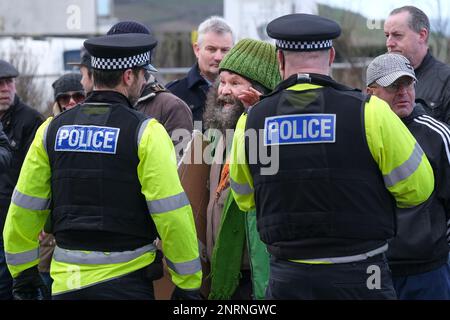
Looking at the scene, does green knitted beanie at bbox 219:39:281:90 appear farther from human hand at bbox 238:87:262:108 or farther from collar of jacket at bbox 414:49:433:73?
collar of jacket at bbox 414:49:433:73

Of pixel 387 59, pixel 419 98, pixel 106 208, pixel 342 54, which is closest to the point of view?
pixel 106 208

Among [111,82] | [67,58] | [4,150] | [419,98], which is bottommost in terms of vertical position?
[67,58]

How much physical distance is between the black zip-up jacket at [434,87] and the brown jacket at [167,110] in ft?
5.06

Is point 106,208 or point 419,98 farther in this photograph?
point 419,98

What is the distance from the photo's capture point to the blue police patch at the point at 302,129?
411cm

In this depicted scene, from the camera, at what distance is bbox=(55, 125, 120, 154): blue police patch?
442cm

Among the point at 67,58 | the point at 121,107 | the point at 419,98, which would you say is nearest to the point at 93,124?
the point at 121,107

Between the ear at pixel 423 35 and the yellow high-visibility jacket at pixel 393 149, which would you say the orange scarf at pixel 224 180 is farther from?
the ear at pixel 423 35

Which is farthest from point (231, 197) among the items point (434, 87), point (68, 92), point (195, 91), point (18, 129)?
point (18, 129)

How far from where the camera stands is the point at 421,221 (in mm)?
4879

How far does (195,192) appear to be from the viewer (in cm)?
527

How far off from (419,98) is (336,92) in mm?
1724

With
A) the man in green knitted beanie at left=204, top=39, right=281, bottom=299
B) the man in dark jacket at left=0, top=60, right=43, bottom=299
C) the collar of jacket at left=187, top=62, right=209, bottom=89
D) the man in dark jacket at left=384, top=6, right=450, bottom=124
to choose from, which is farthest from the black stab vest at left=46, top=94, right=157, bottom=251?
the man in dark jacket at left=0, top=60, right=43, bottom=299

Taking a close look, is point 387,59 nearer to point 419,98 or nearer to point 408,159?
point 419,98
